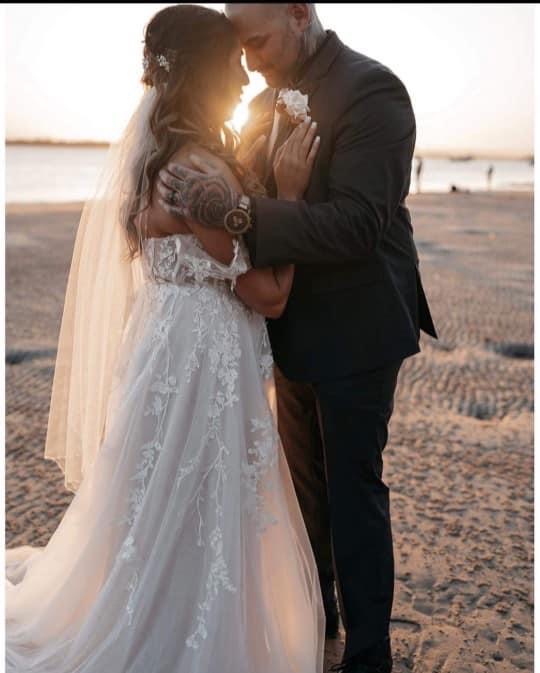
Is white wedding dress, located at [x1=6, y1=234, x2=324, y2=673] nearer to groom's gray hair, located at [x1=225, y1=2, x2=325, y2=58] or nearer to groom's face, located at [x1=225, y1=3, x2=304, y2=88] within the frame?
groom's face, located at [x1=225, y1=3, x2=304, y2=88]

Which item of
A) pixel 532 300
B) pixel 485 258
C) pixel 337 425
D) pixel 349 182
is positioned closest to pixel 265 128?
pixel 349 182

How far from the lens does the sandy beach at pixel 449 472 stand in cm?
371

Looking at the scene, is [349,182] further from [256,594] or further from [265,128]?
[256,594]

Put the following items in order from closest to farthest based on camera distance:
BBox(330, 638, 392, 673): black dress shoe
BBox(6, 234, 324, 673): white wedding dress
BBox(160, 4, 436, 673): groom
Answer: BBox(160, 4, 436, 673): groom → BBox(6, 234, 324, 673): white wedding dress → BBox(330, 638, 392, 673): black dress shoe

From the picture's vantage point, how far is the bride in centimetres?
277

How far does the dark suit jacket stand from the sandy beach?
1471 mm

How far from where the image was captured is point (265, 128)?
3270mm

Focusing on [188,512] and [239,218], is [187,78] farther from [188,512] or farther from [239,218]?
[188,512]

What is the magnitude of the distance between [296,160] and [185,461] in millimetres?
1162

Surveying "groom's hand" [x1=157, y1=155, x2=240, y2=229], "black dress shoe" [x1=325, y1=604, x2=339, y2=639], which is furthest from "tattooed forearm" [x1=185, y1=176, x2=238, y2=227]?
"black dress shoe" [x1=325, y1=604, x2=339, y2=639]

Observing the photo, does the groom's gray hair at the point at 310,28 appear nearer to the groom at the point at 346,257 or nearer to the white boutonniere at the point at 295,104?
the groom at the point at 346,257

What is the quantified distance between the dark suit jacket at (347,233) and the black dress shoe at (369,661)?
1.11 m

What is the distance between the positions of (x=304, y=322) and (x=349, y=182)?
583 mm

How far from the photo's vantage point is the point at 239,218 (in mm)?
2688
